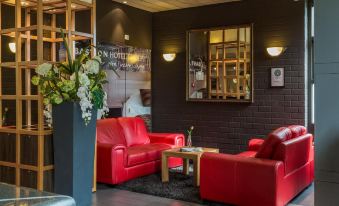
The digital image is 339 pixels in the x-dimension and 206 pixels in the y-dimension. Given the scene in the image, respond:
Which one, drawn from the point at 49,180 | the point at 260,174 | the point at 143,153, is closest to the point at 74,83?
the point at 49,180

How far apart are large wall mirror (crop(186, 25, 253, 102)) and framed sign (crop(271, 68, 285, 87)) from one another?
0.38m

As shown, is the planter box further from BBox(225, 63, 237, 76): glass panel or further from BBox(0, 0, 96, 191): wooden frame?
BBox(225, 63, 237, 76): glass panel

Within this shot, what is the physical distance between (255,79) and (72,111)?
400cm

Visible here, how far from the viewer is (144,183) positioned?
557 cm

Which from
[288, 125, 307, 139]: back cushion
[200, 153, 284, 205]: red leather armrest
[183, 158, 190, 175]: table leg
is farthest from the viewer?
[183, 158, 190, 175]: table leg

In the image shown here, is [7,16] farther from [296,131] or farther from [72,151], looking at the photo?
[296,131]

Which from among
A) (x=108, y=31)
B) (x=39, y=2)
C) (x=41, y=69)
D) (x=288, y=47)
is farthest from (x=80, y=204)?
(x=288, y=47)

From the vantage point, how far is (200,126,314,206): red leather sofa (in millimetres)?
4184

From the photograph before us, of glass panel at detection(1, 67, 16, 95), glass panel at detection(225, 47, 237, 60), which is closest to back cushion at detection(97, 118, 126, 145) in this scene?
glass panel at detection(1, 67, 16, 95)

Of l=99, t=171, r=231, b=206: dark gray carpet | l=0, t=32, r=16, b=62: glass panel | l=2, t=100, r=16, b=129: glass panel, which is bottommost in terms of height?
l=99, t=171, r=231, b=206: dark gray carpet

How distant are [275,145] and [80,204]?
2.20m

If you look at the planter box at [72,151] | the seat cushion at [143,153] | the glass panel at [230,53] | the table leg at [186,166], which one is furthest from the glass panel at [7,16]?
the glass panel at [230,53]

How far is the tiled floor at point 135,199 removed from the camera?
464cm

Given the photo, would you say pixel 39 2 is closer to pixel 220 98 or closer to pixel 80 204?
pixel 80 204
